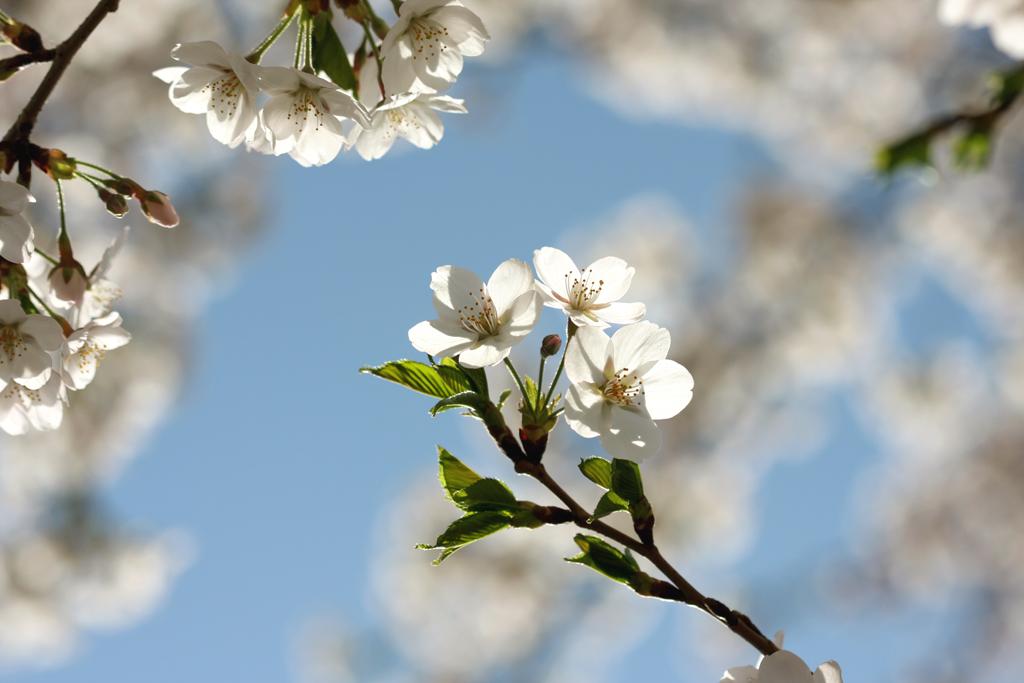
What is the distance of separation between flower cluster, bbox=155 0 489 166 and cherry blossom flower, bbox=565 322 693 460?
1.06 ft

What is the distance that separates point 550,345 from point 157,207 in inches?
16.2

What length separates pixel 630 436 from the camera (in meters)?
0.69

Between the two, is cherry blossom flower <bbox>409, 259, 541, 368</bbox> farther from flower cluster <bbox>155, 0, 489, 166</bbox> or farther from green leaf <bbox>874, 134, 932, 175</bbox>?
green leaf <bbox>874, 134, 932, 175</bbox>

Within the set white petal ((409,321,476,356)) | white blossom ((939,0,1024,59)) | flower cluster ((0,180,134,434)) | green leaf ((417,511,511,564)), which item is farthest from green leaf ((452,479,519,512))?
white blossom ((939,0,1024,59))

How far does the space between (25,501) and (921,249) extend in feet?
22.1

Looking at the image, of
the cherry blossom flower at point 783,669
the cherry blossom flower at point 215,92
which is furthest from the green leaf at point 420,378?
the cherry blossom flower at point 215,92

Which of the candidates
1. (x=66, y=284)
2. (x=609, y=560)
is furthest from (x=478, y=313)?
(x=66, y=284)

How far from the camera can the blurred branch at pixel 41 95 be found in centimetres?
71

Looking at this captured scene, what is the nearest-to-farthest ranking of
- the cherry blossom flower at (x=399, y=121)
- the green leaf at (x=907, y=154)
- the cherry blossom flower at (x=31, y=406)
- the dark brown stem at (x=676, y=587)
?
1. the dark brown stem at (x=676, y=587)
2. the cherry blossom flower at (x=31, y=406)
3. the cherry blossom flower at (x=399, y=121)
4. the green leaf at (x=907, y=154)

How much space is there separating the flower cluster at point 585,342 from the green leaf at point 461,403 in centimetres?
3

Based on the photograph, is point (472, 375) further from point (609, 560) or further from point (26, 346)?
point (26, 346)

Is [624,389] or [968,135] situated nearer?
[624,389]

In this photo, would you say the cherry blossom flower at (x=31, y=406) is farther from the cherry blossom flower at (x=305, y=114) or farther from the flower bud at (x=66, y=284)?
the cherry blossom flower at (x=305, y=114)

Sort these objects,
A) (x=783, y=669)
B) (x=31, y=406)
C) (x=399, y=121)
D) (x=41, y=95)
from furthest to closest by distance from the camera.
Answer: (x=399, y=121), (x=31, y=406), (x=41, y=95), (x=783, y=669)
